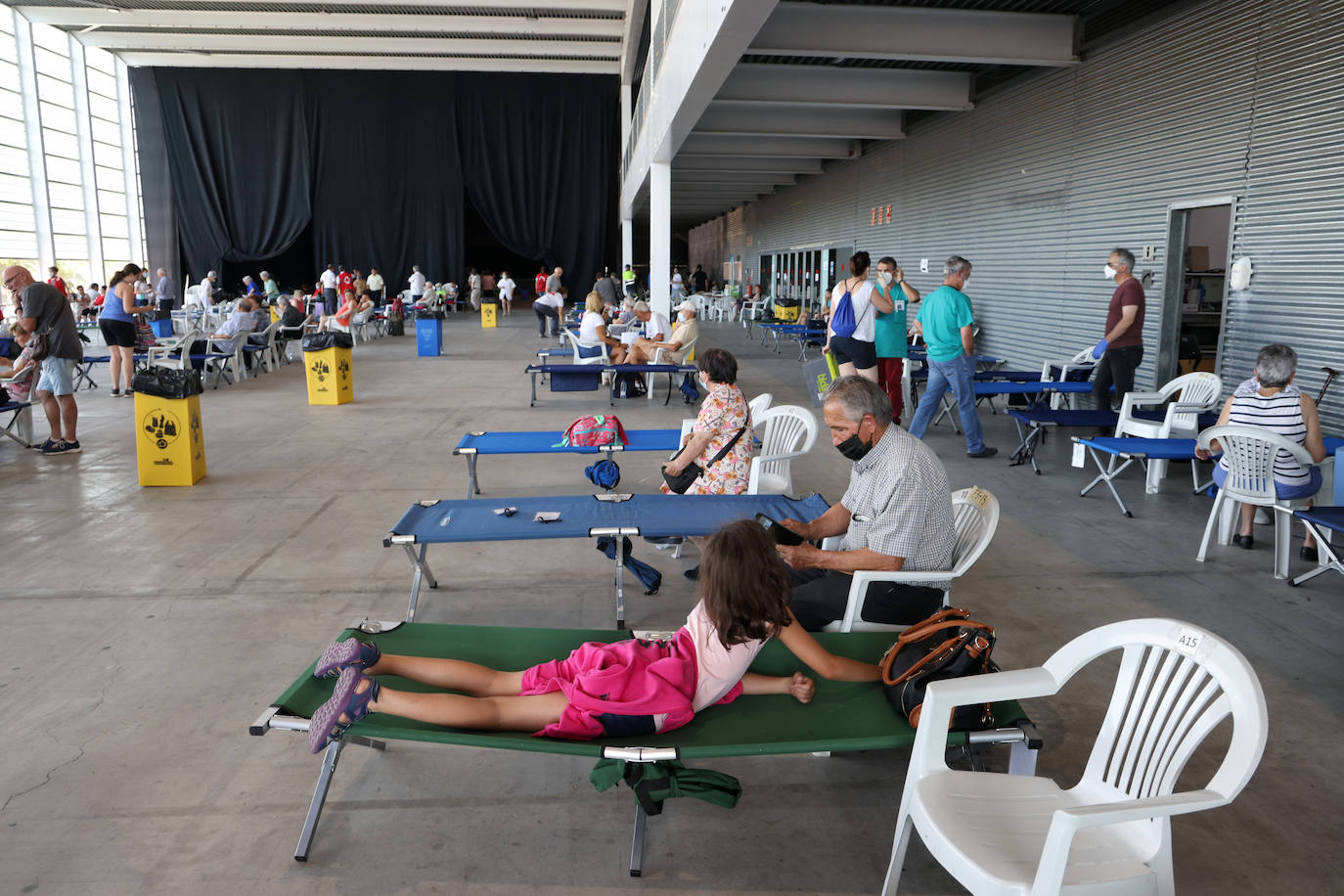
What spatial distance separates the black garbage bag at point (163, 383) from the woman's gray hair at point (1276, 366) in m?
6.43

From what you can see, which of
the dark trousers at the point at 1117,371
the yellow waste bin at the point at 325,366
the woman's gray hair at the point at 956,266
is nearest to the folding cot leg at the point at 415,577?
the woman's gray hair at the point at 956,266

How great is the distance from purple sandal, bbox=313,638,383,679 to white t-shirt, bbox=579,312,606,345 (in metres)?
8.24

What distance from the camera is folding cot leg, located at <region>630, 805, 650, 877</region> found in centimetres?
220

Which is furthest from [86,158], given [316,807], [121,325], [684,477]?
[316,807]

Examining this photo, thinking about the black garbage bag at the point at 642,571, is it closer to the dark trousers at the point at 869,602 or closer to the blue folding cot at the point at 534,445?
the dark trousers at the point at 869,602

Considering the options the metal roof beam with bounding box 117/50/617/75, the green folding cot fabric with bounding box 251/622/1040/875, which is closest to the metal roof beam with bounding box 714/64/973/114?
the green folding cot fabric with bounding box 251/622/1040/875

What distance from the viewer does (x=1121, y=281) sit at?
698 cm

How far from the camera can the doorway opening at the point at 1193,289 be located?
765 centimetres

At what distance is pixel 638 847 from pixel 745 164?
54.4ft

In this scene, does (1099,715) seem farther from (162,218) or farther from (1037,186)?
(162,218)

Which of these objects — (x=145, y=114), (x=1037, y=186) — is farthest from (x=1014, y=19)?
Answer: (x=145, y=114)

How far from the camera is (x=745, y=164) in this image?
17.4 m

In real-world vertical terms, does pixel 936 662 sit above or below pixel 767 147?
below

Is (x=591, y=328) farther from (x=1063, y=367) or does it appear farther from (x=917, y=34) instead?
(x=1063, y=367)
